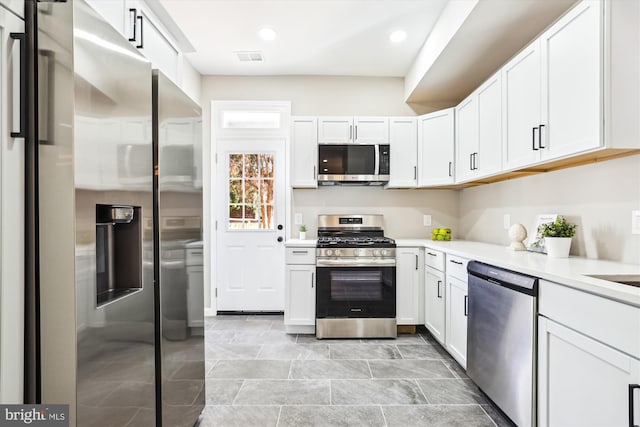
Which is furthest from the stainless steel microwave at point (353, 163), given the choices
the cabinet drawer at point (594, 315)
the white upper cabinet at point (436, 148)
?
the cabinet drawer at point (594, 315)

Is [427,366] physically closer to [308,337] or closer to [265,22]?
[308,337]

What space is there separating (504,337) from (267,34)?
2.97 meters

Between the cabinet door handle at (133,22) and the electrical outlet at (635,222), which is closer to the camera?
the cabinet door handle at (133,22)

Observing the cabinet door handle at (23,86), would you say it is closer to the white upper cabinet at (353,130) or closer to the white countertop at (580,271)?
the white countertop at (580,271)

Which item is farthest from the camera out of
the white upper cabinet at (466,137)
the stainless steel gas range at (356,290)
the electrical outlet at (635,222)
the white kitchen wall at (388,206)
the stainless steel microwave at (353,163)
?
the white kitchen wall at (388,206)

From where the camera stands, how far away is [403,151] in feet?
12.1

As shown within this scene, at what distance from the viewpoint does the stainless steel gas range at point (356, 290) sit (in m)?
3.28

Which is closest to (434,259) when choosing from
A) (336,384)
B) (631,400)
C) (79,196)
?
(336,384)

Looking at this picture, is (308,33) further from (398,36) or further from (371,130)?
(371,130)

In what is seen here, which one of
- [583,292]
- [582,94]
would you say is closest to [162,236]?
[583,292]

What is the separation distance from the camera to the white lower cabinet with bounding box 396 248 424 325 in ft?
11.0

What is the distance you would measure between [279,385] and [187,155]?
1.65 meters

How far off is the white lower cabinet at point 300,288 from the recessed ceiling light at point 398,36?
6.80 ft

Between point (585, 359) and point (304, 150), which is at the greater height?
point (304, 150)
